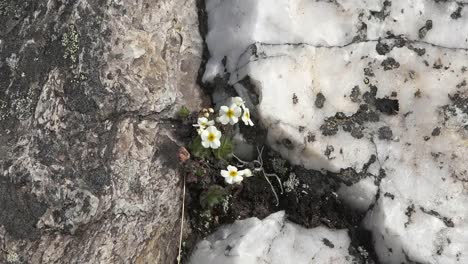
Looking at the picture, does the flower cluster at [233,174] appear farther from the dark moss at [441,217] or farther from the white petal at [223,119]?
the dark moss at [441,217]

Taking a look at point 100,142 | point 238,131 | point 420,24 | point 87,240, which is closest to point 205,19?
point 238,131

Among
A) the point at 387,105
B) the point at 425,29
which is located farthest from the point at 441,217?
the point at 425,29

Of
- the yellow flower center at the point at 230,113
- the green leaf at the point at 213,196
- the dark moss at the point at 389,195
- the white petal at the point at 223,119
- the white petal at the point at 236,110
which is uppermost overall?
the white petal at the point at 236,110

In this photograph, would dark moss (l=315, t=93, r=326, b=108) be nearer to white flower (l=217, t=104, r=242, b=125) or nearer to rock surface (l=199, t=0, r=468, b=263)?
rock surface (l=199, t=0, r=468, b=263)

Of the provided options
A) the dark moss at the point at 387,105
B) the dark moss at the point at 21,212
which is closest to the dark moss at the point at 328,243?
the dark moss at the point at 387,105

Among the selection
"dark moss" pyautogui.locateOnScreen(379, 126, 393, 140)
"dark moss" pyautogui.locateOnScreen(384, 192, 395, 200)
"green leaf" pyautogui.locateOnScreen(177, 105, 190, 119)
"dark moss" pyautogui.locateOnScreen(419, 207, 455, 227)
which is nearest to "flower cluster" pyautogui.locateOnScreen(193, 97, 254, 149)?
"green leaf" pyautogui.locateOnScreen(177, 105, 190, 119)

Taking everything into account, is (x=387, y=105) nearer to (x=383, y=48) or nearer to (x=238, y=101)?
(x=383, y=48)

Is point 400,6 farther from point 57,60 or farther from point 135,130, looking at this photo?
point 57,60
